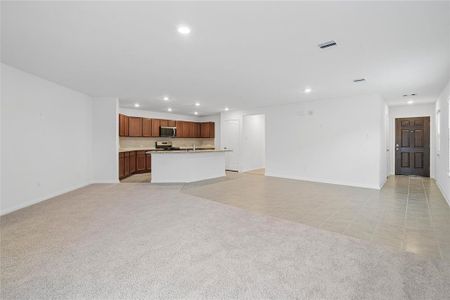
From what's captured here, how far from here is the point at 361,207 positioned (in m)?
4.07

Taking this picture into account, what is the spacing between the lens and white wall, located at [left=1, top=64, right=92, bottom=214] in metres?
3.74

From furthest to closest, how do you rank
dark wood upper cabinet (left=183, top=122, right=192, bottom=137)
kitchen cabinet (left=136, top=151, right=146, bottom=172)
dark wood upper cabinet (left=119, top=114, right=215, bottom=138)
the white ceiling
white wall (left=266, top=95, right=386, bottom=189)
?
dark wood upper cabinet (left=183, top=122, right=192, bottom=137) → kitchen cabinet (left=136, top=151, right=146, bottom=172) → dark wood upper cabinet (left=119, top=114, right=215, bottom=138) → white wall (left=266, top=95, right=386, bottom=189) → the white ceiling

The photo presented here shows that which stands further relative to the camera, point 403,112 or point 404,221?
point 403,112

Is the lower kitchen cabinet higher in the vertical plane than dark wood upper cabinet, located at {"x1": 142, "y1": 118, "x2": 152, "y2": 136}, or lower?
lower

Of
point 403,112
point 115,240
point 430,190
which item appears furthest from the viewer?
point 403,112

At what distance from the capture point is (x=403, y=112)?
7777 millimetres

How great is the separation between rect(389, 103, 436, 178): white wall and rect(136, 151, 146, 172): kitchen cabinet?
9.13 m

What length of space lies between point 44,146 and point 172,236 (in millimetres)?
3702

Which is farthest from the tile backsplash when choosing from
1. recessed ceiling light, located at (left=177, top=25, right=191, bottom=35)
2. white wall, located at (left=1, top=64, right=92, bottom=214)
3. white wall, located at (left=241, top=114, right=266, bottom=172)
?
recessed ceiling light, located at (left=177, top=25, right=191, bottom=35)

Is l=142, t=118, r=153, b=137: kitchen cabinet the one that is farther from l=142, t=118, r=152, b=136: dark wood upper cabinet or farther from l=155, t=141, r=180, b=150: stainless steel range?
l=155, t=141, r=180, b=150: stainless steel range

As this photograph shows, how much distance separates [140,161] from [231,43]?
21.7 ft

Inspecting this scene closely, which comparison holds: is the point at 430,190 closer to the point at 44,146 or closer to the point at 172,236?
the point at 172,236

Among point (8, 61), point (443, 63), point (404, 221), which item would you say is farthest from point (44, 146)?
point (443, 63)

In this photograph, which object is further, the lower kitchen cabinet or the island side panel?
the lower kitchen cabinet
